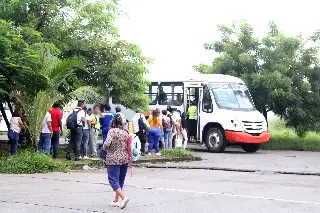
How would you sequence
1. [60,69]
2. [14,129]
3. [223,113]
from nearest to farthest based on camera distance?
[60,69]
[14,129]
[223,113]

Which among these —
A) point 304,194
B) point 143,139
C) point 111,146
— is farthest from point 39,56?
point 304,194

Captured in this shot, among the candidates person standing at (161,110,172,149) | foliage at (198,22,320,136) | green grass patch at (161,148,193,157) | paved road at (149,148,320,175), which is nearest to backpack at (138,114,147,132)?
green grass patch at (161,148,193,157)

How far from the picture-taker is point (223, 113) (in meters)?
23.4

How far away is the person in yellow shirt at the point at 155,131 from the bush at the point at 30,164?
4.73 meters

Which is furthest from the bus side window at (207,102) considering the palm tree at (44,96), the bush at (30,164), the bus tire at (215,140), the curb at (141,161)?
the bush at (30,164)

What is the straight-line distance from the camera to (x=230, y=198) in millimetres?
10914

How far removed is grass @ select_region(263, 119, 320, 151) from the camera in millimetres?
26119

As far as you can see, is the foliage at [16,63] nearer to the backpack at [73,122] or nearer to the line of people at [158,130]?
the backpack at [73,122]

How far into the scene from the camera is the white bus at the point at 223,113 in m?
22.9

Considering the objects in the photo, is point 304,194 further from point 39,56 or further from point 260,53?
point 260,53

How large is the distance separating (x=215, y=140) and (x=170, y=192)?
12058mm

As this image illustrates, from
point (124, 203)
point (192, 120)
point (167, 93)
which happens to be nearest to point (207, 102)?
point (192, 120)

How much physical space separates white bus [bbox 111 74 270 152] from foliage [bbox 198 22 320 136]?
2.15m

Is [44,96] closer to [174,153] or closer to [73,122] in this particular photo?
[73,122]
